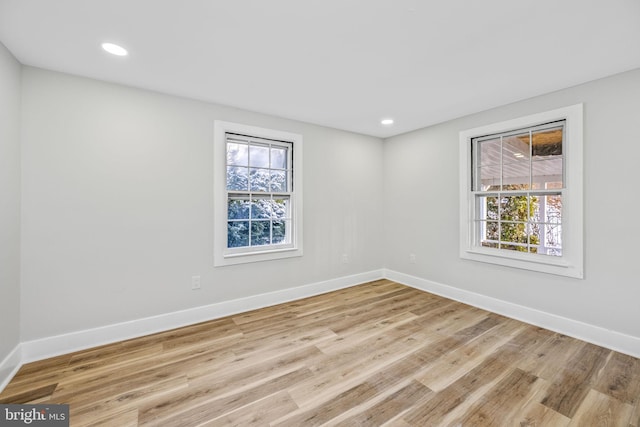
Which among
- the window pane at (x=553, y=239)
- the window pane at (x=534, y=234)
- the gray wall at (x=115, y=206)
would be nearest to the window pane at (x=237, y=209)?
the gray wall at (x=115, y=206)

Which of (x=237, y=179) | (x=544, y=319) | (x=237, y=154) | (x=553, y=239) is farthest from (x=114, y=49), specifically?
(x=544, y=319)

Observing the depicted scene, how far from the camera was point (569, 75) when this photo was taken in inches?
93.0

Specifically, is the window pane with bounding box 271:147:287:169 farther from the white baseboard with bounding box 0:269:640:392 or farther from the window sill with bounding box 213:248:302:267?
the white baseboard with bounding box 0:269:640:392

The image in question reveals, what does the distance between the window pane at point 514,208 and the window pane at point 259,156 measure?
290cm

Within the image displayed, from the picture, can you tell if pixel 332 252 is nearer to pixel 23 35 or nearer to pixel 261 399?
pixel 261 399

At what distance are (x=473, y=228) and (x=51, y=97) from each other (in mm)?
4496

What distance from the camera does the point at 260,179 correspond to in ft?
11.1

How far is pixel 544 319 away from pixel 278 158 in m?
3.43

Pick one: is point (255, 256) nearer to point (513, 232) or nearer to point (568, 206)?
point (513, 232)


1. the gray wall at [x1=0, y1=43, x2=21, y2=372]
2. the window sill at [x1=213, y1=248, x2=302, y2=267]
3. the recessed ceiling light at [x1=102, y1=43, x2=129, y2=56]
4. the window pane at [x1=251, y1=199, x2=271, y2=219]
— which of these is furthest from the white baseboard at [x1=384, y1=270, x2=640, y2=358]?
the gray wall at [x1=0, y1=43, x2=21, y2=372]

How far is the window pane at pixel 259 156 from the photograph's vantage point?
10.9ft

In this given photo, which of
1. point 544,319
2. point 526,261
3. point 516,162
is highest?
point 516,162

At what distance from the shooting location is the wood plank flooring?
162 centimetres
